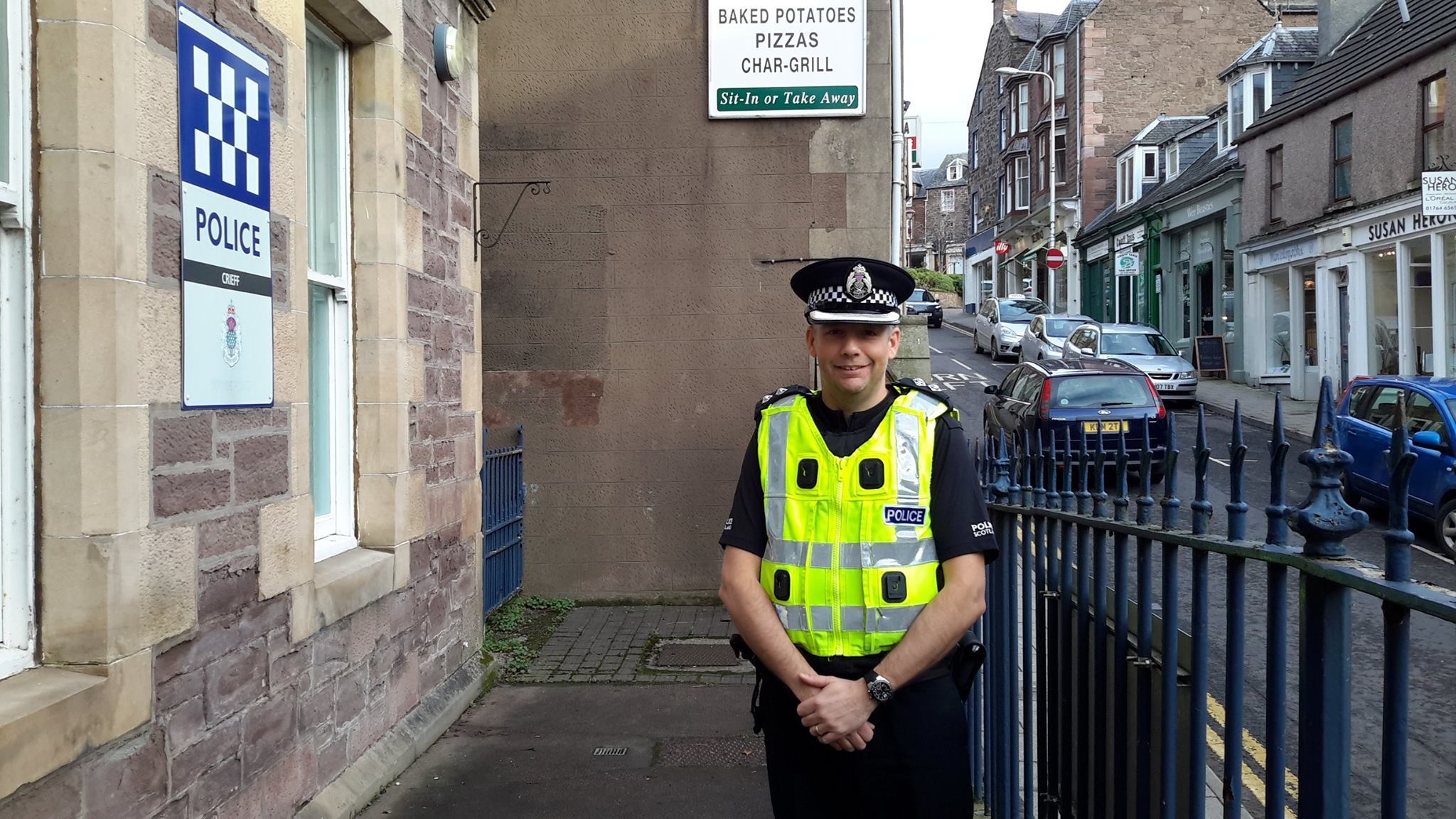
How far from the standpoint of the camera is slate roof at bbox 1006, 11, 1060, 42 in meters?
51.7

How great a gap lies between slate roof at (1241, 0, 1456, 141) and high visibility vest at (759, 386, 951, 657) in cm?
1895

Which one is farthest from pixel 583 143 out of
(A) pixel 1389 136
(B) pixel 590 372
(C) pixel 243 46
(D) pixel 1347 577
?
(A) pixel 1389 136

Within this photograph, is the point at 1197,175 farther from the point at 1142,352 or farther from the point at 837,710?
the point at 837,710

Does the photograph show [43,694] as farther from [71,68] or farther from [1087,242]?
[1087,242]

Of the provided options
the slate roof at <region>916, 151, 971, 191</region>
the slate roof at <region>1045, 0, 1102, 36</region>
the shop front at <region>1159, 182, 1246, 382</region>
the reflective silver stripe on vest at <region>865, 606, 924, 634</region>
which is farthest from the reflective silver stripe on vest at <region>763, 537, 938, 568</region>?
the slate roof at <region>916, 151, 971, 191</region>

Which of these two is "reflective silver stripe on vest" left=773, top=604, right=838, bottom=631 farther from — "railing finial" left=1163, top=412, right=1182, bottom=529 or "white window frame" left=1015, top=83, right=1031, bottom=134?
"white window frame" left=1015, top=83, right=1031, bottom=134

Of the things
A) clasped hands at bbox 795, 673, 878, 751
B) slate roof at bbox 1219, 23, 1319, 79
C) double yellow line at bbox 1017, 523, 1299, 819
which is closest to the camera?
clasped hands at bbox 795, 673, 878, 751

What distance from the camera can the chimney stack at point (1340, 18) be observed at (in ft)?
77.4

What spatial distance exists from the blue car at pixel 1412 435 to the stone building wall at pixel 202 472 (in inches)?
279

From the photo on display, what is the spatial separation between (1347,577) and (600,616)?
7.29m

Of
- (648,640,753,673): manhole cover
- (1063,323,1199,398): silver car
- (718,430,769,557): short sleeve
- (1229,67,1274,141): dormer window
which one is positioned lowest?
(648,640,753,673): manhole cover

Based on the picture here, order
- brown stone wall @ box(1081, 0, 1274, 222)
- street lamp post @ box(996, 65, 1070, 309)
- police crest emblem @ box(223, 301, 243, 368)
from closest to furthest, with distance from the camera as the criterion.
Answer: police crest emblem @ box(223, 301, 243, 368), brown stone wall @ box(1081, 0, 1274, 222), street lamp post @ box(996, 65, 1070, 309)

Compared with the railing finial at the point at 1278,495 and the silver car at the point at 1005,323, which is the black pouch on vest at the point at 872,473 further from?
the silver car at the point at 1005,323

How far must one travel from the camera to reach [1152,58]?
3897 cm
